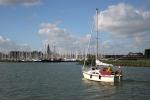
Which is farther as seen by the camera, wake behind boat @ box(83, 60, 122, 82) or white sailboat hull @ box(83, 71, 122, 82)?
wake behind boat @ box(83, 60, 122, 82)

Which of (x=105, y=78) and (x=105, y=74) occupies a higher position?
(x=105, y=74)

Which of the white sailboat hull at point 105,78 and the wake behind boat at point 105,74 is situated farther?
the wake behind boat at point 105,74

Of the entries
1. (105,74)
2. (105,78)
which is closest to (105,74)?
(105,74)

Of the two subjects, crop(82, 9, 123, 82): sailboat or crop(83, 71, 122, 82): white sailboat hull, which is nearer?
crop(83, 71, 122, 82): white sailboat hull

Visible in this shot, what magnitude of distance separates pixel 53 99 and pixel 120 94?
1101 cm

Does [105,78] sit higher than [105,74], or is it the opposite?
[105,74]

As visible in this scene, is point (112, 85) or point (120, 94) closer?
point (120, 94)

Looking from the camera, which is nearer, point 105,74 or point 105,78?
point 105,78

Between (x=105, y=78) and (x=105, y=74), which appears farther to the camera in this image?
(x=105, y=74)

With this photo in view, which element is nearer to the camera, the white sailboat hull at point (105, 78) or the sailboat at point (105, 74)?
the white sailboat hull at point (105, 78)

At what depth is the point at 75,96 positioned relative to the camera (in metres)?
47.7

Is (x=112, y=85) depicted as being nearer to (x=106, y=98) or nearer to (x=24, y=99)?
(x=106, y=98)

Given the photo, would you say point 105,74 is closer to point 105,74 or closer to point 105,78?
point 105,74

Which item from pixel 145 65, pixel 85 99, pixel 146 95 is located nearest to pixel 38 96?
pixel 85 99
